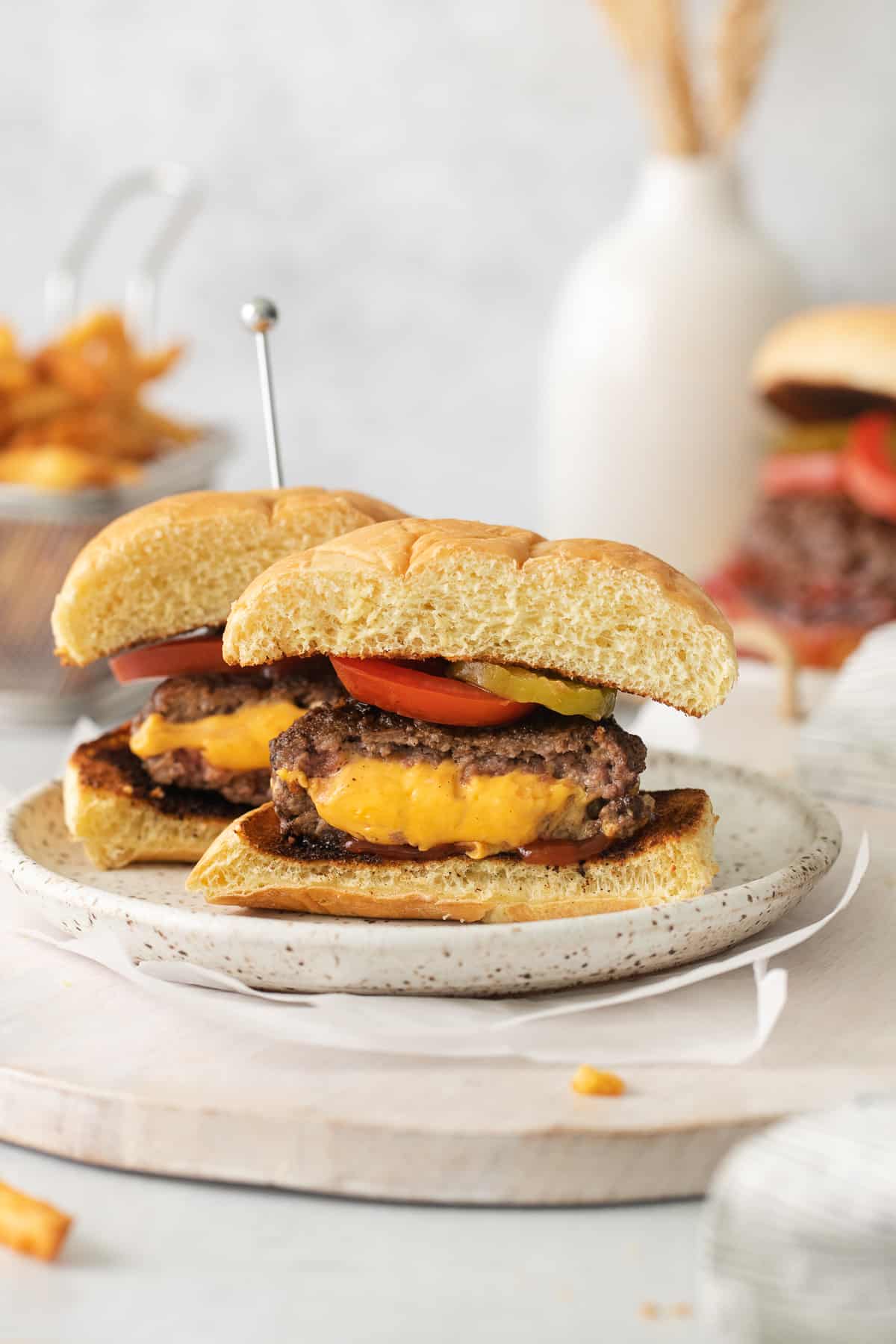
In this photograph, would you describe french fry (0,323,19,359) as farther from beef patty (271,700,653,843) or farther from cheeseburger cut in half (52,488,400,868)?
beef patty (271,700,653,843)

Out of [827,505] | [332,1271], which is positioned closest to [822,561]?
[827,505]

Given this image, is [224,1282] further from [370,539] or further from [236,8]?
[236,8]

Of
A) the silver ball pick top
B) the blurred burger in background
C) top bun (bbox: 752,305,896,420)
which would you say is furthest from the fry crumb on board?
top bun (bbox: 752,305,896,420)

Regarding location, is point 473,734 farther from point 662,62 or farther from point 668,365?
point 662,62

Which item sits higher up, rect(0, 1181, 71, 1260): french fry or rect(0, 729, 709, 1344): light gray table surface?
rect(0, 1181, 71, 1260): french fry

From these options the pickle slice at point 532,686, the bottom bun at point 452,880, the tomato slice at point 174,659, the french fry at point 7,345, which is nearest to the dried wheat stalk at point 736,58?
the french fry at point 7,345

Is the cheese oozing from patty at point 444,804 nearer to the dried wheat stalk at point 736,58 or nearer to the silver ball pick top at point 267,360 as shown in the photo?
the silver ball pick top at point 267,360
